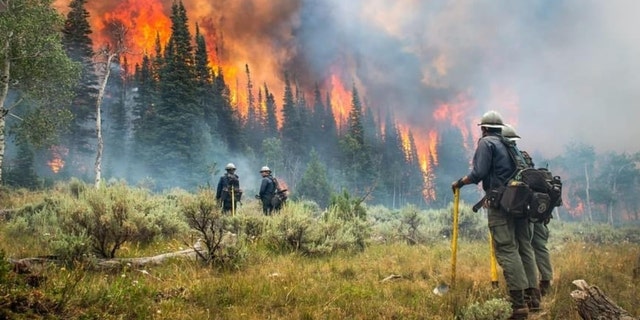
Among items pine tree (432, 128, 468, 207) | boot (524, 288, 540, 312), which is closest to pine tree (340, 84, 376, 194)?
pine tree (432, 128, 468, 207)

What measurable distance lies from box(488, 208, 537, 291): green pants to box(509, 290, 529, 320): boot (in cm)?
7

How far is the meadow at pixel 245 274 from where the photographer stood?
3.90 m

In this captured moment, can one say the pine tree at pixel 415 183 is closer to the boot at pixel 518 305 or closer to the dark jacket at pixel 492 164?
the dark jacket at pixel 492 164

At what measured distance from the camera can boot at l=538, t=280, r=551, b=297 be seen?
19.5ft

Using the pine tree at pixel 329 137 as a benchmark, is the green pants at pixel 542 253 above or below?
below

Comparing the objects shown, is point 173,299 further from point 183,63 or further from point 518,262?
point 183,63

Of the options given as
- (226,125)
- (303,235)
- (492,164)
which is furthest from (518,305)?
(226,125)

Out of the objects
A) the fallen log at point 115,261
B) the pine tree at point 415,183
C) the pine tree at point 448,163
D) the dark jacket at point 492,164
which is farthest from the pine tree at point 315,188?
the pine tree at point 448,163

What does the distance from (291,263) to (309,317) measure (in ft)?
9.65

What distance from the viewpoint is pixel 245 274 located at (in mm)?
6039

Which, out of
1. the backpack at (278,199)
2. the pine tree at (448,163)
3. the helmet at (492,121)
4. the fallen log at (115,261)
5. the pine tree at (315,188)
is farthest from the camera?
the pine tree at (448,163)

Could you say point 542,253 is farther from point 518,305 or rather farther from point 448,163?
→ point 448,163

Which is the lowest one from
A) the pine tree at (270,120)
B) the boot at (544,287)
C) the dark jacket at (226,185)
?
the boot at (544,287)

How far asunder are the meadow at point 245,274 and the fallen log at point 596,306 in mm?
730
